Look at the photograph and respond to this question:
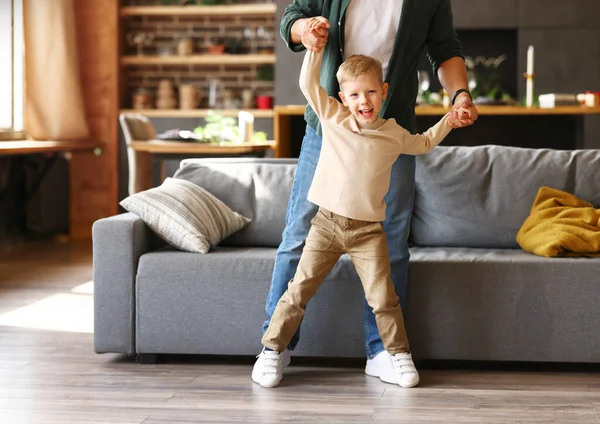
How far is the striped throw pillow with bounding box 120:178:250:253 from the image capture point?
3252 millimetres

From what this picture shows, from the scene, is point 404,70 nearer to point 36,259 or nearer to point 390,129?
point 390,129

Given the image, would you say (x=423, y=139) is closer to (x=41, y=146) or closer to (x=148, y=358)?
(x=148, y=358)

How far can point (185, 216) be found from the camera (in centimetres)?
329

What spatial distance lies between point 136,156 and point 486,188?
3.23 meters

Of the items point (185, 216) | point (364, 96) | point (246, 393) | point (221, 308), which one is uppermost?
point (364, 96)

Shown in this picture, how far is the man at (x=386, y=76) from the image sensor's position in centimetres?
279

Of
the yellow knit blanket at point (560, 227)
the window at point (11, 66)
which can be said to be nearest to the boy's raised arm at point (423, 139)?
the yellow knit blanket at point (560, 227)

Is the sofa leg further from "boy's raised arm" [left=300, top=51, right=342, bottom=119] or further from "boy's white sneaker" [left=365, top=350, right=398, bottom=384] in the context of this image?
"boy's raised arm" [left=300, top=51, right=342, bottom=119]

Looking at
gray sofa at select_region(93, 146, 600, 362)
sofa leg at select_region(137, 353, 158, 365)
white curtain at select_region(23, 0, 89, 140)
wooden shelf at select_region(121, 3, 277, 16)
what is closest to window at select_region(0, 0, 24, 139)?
white curtain at select_region(23, 0, 89, 140)

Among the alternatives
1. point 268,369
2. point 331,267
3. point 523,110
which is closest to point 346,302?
point 331,267

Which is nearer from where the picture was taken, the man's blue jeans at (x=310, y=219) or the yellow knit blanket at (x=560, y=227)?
the man's blue jeans at (x=310, y=219)

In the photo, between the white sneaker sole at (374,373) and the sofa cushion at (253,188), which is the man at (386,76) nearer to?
the white sneaker sole at (374,373)

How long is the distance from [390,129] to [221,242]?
102 cm

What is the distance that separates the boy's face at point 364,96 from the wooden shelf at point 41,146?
340 cm
